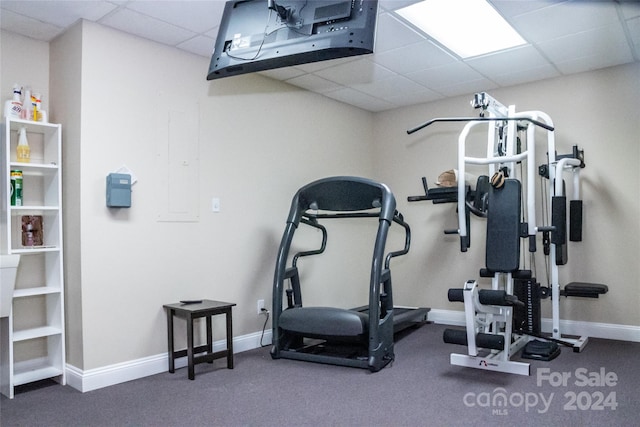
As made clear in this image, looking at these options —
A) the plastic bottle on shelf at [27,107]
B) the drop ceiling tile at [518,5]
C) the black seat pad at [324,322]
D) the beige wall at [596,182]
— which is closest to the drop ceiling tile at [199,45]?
the plastic bottle on shelf at [27,107]

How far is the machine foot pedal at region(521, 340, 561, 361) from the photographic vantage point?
346cm

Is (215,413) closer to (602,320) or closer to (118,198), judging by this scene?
(118,198)

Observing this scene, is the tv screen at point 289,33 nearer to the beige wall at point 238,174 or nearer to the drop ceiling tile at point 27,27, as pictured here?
the beige wall at point 238,174

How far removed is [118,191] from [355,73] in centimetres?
232

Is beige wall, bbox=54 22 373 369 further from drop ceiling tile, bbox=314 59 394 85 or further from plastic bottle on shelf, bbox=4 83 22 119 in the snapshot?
drop ceiling tile, bbox=314 59 394 85

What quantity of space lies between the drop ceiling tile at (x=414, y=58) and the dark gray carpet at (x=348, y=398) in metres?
2.45

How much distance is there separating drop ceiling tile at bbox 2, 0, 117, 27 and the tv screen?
1.04 metres

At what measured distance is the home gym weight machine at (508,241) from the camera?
315 cm

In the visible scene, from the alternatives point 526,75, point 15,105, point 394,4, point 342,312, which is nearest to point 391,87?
point 526,75

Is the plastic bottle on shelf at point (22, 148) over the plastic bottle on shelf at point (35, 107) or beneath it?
beneath

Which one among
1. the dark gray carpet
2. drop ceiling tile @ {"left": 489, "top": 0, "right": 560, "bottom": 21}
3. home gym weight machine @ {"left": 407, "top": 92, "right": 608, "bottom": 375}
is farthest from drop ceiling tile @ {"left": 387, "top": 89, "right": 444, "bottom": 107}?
the dark gray carpet

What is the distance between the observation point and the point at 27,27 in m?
3.12

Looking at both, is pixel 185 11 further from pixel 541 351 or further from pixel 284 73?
pixel 541 351

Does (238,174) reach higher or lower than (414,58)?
lower
